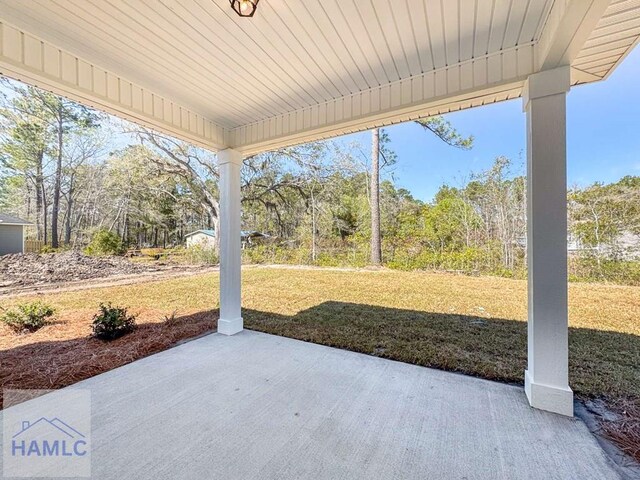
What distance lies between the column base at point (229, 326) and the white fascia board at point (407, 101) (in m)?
2.29

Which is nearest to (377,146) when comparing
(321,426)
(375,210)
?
(375,210)

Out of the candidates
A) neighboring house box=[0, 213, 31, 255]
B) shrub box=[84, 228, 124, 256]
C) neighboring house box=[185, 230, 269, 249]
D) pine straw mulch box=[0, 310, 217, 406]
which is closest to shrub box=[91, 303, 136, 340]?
pine straw mulch box=[0, 310, 217, 406]

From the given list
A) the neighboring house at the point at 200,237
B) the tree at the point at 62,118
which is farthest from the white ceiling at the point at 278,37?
the neighboring house at the point at 200,237

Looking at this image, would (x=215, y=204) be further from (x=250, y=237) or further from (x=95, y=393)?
(x=95, y=393)

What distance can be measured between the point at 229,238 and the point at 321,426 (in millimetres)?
2467

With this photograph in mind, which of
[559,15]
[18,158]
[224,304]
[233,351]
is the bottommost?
[233,351]

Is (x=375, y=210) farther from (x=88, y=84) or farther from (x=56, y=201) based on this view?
(x=56, y=201)

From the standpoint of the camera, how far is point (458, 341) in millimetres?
3188

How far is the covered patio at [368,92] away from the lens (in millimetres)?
1545

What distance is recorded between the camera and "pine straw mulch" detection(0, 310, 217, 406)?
2387 millimetres

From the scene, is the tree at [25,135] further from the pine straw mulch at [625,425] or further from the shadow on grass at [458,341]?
the pine straw mulch at [625,425]

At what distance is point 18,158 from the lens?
9.69 meters

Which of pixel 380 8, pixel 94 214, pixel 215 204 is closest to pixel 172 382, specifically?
pixel 380 8

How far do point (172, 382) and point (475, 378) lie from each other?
8.70 feet
